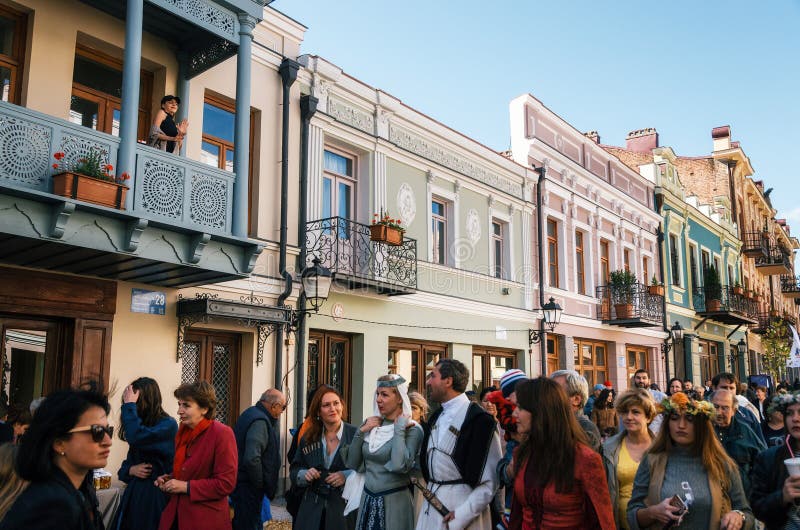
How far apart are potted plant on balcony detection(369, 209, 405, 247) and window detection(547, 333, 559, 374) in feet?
22.8

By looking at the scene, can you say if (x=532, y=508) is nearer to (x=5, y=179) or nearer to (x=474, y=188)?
(x=5, y=179)

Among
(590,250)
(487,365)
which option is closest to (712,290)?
(590,250)

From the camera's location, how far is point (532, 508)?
3.64 metres

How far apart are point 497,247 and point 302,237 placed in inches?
268

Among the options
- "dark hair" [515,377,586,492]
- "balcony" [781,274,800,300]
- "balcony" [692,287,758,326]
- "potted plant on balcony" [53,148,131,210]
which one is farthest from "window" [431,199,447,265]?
"balcony" [781,274,800,300]

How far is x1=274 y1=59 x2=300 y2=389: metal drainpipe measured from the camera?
11.0 metres

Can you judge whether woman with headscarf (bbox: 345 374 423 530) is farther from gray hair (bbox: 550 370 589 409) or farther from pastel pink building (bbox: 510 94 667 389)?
pastel pink building (bbox: 510 94 667 389)

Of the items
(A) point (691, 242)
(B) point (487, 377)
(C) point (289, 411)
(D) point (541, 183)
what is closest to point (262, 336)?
(C) point (289, 411)

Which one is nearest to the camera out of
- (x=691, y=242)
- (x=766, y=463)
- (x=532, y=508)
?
(x=532, y=508)

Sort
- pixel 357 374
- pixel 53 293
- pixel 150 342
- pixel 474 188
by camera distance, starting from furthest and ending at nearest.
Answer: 1. pixel 474 188
2. pixel 357 374
3. pixel 150 342
4. pixel 53 293

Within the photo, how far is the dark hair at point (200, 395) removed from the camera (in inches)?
197

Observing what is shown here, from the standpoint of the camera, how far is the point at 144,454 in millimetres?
5383

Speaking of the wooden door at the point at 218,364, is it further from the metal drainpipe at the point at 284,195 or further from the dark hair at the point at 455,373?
the dark hair at the point at 455,373

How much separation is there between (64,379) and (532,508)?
7095 mm
